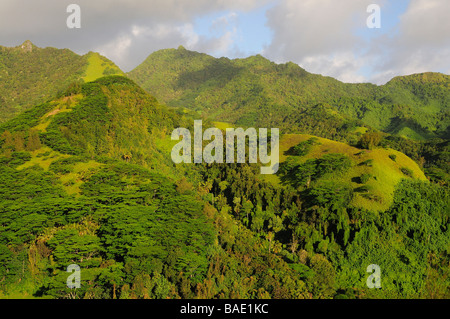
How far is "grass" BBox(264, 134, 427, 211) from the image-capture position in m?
61.0

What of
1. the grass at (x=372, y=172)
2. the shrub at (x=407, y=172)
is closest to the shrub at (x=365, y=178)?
the grass at (x=372, y=172)

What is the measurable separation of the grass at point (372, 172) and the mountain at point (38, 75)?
150266 mm

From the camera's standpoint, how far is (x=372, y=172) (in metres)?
68.3

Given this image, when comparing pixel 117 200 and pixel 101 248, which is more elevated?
pixel 117 200

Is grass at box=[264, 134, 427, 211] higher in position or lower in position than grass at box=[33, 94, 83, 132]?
lower

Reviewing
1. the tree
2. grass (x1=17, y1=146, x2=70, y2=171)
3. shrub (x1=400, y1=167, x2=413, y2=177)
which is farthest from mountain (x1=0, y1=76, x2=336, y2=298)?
the tree

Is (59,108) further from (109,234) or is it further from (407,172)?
(407,172)

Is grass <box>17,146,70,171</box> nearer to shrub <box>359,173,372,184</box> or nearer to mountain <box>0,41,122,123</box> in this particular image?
shrub <box>359,173,372,184</box>

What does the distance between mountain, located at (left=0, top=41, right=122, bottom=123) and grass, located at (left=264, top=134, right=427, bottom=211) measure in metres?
150

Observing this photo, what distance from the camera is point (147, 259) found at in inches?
1745

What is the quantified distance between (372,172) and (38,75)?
212767 mm
